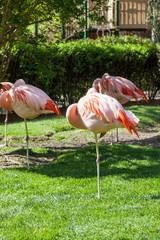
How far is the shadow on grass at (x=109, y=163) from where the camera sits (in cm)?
504

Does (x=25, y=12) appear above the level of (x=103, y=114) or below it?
above

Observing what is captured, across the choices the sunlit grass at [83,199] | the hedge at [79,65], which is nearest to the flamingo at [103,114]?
the sunlit grass at [83,199]

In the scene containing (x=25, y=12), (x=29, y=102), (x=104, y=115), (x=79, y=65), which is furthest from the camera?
(x=79, y=65)

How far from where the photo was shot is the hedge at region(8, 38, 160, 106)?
10297 millimetres

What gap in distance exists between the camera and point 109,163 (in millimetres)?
5531

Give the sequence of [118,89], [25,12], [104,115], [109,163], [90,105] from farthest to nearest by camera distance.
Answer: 1. [118,89]
2. [25,12]
3. [109,163]
4. [90,105]
5. [104,115]

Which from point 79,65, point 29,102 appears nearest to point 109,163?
point 29,102

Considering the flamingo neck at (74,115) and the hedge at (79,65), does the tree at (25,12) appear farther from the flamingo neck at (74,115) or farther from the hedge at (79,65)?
the hedge at (79,65)

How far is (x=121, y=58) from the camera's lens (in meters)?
11.7

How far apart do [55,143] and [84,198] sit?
3.16m

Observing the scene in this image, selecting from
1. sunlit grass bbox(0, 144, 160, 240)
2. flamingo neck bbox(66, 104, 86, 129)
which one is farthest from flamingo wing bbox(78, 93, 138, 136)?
sunlit grass bbox(0, 144, 160, 240)

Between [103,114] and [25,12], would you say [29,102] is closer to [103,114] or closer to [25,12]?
[103,114]

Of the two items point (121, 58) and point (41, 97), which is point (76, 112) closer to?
point (41, 97)

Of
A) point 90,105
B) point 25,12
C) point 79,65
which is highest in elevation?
point 25,12
